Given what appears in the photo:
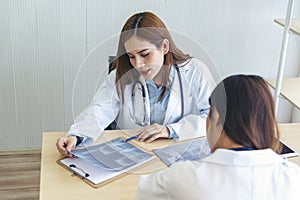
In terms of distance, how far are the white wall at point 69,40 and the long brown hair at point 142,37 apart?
0.88 meters

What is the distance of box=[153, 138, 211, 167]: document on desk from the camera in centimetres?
155

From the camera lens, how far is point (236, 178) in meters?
0.98

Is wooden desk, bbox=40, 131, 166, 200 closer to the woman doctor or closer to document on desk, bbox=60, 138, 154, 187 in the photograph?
document on desk, bbox=60, 138, 154, 187

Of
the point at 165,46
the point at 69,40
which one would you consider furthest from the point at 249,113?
the point at 69,40

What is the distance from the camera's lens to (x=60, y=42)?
262 centimetres

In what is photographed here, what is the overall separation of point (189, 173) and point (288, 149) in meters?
0.80

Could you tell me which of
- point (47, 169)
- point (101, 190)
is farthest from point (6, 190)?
point (101, 190)

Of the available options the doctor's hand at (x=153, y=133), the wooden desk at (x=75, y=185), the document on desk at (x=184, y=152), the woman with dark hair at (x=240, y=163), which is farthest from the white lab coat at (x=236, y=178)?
the doctor's hand at (x=153, y=133)

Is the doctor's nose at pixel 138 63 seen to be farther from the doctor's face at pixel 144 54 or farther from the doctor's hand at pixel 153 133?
the doctor's hand at pixel 153 133

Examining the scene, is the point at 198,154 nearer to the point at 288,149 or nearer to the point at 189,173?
the point at 288,149

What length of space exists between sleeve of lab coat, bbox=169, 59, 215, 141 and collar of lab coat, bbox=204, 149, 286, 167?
2.13ft

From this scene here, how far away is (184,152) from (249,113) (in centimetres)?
61

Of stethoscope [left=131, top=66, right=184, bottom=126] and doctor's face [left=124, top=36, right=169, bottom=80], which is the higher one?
doctor's face [left=124, top=36, right=169, bottom=80]

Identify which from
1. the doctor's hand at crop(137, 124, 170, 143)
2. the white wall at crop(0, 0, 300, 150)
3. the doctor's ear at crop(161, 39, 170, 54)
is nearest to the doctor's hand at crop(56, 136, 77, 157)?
the doctor's hand at crop(137, 124, 170, 143)
